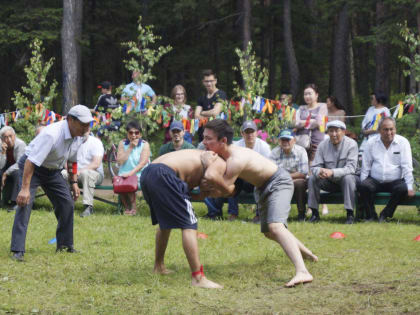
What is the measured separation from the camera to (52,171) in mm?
7180

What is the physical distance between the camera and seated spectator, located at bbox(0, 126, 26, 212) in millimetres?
10938

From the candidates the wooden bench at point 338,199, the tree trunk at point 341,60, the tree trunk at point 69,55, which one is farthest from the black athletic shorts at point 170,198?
the tree trunk at point 341,60

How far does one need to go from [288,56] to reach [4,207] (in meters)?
15.3

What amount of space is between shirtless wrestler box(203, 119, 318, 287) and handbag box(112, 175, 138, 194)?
166 inches

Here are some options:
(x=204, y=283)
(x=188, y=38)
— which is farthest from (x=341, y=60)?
(x=204, y=283)

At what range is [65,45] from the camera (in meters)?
19.6

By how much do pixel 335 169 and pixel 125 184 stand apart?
3260 mm

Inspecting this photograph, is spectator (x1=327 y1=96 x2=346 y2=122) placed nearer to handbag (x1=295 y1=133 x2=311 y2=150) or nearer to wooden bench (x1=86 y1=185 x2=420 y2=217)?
handbag (x1=295 y1=133 x2=311 y2=150)

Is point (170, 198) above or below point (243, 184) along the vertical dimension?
above

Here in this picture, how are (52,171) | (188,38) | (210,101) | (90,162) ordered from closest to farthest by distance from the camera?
(52,171)
(90,162)
(210,101)
(188,38)

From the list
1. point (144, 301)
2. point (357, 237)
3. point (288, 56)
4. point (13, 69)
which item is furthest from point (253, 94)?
point (13, 69)

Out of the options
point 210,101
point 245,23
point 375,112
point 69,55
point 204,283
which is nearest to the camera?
point 204,283

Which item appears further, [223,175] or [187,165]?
[187,165]

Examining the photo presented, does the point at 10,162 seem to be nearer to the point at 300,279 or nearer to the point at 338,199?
the point at 338,199
